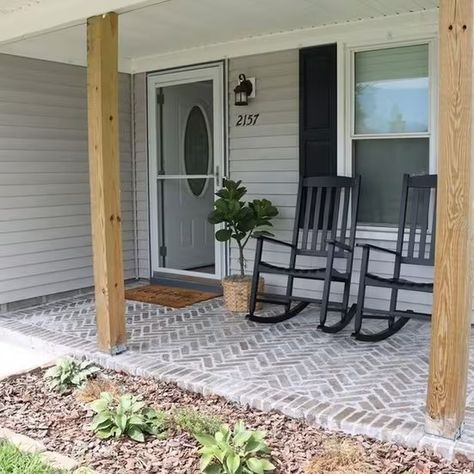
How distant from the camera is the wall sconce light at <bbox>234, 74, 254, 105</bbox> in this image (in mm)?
5148

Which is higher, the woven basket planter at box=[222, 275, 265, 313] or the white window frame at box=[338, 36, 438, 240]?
the white window frame at box=[338, 36, 438, 240]

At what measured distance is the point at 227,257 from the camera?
18.3ft

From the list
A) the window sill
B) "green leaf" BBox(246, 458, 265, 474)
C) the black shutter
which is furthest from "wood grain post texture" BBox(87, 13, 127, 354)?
the window sill

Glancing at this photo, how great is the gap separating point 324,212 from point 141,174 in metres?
2.20

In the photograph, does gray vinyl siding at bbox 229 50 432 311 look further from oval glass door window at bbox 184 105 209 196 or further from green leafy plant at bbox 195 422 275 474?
green leafy plant at bbox 195 422 275 474

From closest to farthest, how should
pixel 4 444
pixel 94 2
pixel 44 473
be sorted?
pixel 44 473 → pixel 4 444 → pixel 94 2

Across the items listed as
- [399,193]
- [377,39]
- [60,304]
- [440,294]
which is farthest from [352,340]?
[60,304]

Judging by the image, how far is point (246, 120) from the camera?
528cm

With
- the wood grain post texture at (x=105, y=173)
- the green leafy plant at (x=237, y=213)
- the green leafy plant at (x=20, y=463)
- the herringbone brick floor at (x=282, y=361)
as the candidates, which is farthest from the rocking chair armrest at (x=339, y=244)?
the green leafy plant at (x=20, y=463)

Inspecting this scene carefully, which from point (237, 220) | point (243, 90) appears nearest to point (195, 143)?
point (243, 90)

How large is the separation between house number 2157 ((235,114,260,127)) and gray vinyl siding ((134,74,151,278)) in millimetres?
1140

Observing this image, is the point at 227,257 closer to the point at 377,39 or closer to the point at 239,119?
the point at 239,119

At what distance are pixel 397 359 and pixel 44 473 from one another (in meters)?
2.15

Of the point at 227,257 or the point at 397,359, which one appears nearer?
the point at 397,359
